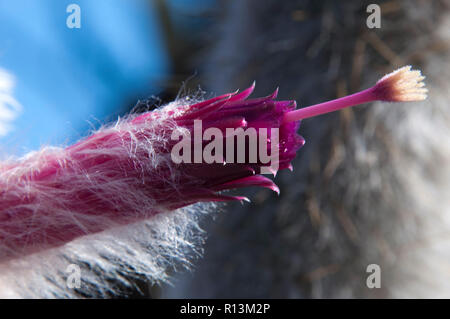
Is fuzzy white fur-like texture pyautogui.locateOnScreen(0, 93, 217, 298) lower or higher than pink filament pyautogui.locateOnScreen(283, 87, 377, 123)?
lower

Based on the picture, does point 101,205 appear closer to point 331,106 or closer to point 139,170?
point 139,170

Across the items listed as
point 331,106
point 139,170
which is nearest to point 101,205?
point 139,170

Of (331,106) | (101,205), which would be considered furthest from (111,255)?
(331,106)

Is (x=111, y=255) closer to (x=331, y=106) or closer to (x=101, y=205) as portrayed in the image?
(x=101, y=205)

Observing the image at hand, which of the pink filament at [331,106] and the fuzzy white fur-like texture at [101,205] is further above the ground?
the pink filament at [331,106]

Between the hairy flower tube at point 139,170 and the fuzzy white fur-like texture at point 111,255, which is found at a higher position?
the hairy flower tube at point 139,170

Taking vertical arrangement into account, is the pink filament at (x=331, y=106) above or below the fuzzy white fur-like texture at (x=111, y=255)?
above

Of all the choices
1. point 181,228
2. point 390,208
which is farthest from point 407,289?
point 181,228

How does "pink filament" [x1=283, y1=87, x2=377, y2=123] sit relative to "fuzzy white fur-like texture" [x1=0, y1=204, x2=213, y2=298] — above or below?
above
